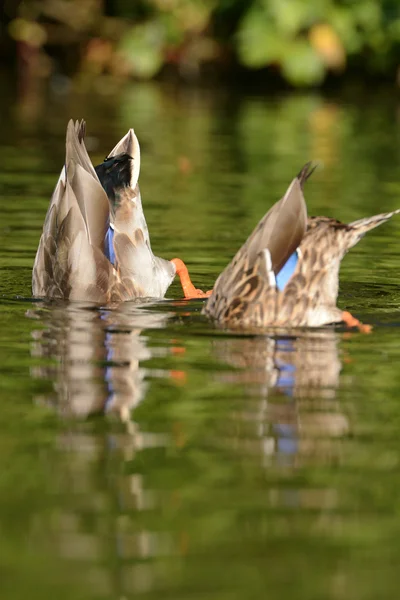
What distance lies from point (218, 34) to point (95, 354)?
2017cm

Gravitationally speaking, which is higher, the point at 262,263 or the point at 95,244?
the point at 95,244

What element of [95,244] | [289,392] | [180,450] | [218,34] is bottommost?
[180,450]

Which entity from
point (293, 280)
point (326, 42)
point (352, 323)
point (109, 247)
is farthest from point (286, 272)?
point (326, 42)

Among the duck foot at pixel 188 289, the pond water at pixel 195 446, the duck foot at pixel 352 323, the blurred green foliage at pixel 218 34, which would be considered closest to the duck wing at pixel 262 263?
the pond water at pixel 195 446

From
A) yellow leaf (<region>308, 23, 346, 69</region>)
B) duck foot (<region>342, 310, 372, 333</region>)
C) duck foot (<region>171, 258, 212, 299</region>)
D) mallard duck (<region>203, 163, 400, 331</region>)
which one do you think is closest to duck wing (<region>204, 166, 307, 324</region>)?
mallard duck (<region>203, 163, 400, 331</region>)

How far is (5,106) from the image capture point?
67.1 feet

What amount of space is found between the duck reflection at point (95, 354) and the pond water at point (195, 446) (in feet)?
0.04

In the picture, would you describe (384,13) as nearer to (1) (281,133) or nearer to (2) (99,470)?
(1) (281,133)

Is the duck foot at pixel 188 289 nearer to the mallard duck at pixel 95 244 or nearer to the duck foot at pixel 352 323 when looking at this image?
the mallard duck at pixel 95 244

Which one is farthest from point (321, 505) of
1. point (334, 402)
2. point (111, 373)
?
point (111, 373)

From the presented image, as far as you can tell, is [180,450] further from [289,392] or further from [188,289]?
[188,289]

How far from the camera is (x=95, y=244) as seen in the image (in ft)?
23.8

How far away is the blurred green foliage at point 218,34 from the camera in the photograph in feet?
77.7

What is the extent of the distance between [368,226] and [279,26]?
56.0 feet
